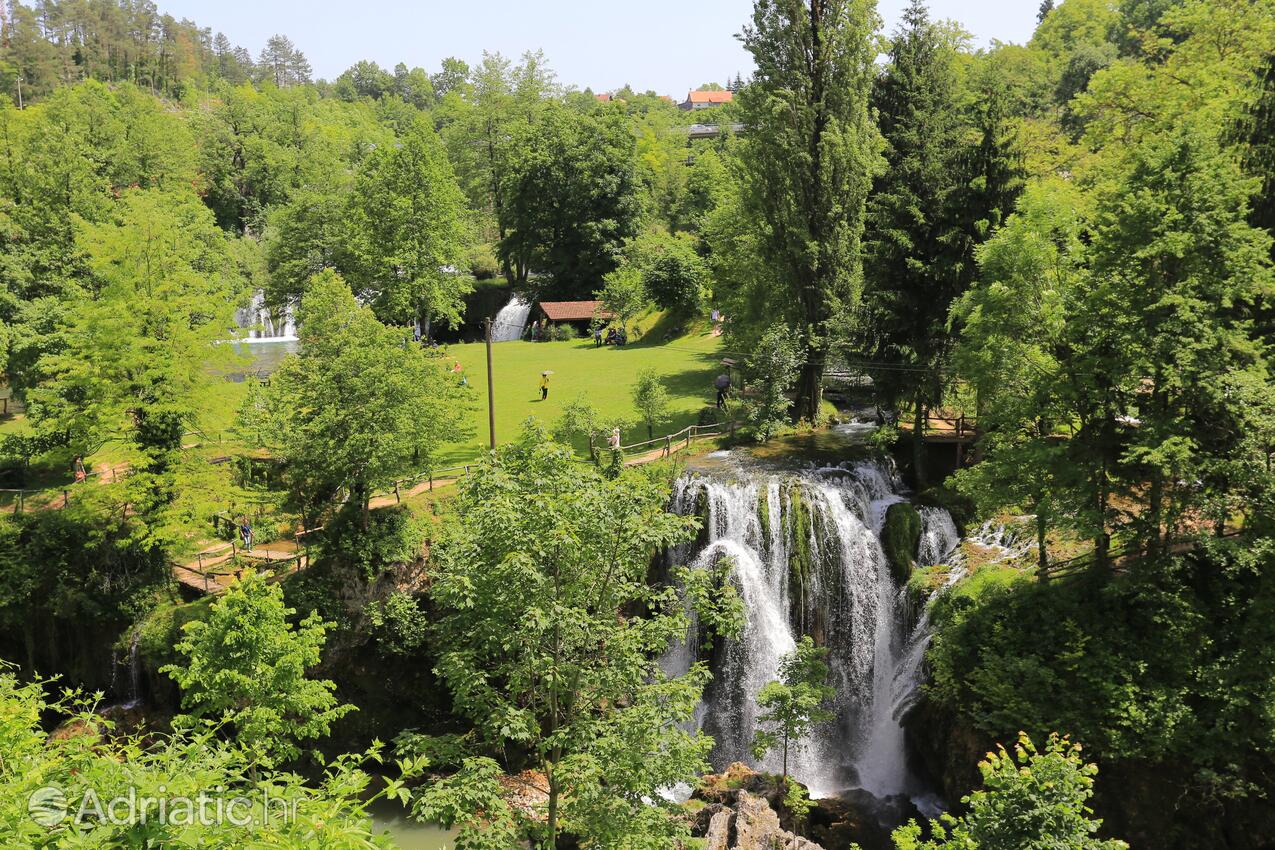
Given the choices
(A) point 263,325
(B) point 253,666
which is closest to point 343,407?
(B) point 253,666

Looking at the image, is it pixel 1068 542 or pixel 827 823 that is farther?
pixel 1068 542

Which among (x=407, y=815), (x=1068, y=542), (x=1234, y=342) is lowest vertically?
(x=407, y=815)

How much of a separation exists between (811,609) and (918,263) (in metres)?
11.5

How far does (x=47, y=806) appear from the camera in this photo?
6582 mm

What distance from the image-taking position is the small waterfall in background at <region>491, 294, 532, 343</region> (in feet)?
199

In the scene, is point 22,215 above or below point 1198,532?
above

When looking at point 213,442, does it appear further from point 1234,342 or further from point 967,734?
point 1234,342

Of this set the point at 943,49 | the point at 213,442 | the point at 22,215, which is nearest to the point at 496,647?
the point at 213,442

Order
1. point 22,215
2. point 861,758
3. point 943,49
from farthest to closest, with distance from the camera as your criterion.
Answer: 1. point 22,215
2. point 943,49
3. point 861,758

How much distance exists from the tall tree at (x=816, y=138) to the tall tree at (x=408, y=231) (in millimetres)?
18936

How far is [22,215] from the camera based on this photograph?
139 feet

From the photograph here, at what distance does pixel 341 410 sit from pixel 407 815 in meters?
11.2

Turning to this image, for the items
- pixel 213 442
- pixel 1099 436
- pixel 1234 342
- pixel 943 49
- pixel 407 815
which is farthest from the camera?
pixel 943 49

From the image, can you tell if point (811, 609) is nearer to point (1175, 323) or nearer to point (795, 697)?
point (795, 697)
